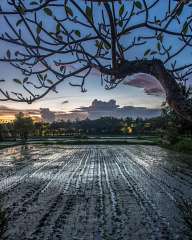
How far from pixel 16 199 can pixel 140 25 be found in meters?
A: 9.69

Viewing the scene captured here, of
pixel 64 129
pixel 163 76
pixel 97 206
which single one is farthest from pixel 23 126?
pixel 163 76

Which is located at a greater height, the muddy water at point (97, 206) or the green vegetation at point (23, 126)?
the green vegetation at point (23, 126)

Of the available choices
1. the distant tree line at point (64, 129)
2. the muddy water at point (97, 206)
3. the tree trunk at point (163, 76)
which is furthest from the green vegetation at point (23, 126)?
the tree trunk at point (163, 76)

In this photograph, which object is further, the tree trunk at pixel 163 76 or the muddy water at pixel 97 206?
the muddy water at pixel 97 206

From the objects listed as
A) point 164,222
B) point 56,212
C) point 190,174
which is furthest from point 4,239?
point 190,174

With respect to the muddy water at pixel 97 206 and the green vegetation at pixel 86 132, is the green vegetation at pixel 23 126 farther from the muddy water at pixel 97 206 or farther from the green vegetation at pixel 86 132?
the muddy water at pixel 97 206

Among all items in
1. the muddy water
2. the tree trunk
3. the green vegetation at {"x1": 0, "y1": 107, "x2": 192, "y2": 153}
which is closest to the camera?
the tree trunk

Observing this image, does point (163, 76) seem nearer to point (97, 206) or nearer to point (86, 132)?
point (97, 206)

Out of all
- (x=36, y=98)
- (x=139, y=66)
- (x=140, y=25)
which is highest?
(x=140, y=25)

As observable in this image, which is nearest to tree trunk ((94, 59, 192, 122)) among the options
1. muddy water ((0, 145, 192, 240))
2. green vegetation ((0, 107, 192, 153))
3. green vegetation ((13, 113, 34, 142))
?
muddy water ((0, 145, 192, 240))

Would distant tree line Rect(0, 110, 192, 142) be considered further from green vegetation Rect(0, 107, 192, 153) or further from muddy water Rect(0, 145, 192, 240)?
muddy water Rect(0, 145, 192, 240)

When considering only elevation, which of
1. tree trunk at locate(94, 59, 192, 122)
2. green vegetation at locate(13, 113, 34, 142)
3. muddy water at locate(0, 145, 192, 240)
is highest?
green vegetation at locate(13, 113, 34, 142)

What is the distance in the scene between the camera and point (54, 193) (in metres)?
12.7

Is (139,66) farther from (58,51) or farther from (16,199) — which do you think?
(16,199)
